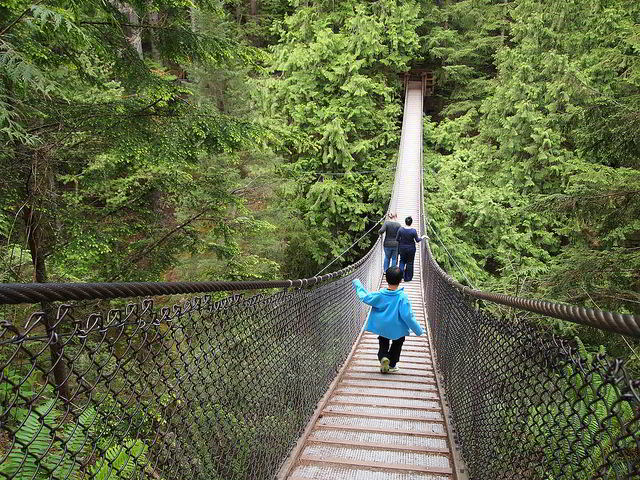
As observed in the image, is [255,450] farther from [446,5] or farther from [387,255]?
[446,5]

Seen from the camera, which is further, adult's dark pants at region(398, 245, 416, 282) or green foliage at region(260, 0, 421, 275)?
green foliage at region(260, 0, 421, 275)

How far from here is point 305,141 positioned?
4398 millimetres

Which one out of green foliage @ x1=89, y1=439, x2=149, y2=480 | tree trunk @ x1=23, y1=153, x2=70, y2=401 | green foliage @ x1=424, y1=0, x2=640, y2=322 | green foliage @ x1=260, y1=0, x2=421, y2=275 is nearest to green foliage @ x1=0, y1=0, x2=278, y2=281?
tree trunk @ x1=23, y1=153, x2=70, y2=401

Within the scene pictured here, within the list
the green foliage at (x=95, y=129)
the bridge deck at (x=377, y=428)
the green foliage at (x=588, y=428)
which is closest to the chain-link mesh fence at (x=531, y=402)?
the green foliage at (x=588, y=428)

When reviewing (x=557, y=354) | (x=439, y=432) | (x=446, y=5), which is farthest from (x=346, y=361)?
(x=446, y=5)

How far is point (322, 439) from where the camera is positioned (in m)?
2.37

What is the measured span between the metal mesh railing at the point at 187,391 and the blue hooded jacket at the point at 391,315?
12.5 inches

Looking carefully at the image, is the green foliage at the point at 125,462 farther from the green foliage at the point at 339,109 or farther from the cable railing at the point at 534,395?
the green foliage at the point at 339,109

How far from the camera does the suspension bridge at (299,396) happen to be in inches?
33.3

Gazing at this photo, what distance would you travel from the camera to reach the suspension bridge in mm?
846

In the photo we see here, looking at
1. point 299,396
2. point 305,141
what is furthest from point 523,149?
point 299,396

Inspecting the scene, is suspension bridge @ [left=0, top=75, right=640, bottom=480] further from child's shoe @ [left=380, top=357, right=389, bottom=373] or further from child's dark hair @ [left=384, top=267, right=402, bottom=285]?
child's dark hair @ [left=384, top=267, right=402, bottom=285]

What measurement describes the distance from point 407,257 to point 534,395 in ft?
14.7

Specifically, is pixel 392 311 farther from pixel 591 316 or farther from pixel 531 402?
pixel 591 316
